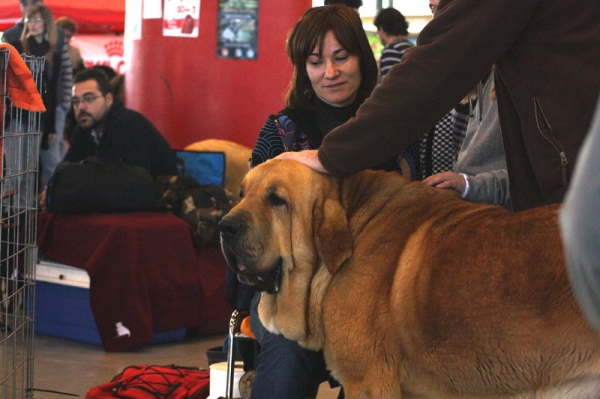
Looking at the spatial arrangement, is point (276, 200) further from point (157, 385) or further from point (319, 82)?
point (157, 385)

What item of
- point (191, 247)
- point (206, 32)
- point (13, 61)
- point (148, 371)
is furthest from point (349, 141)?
point (206, 32)

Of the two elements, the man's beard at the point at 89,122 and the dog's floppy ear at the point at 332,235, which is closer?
the dog's floppy ear at the point at 332,235

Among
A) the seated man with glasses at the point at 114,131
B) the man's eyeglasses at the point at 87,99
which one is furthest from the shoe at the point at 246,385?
the man's eyeglasses at the point at 87,99

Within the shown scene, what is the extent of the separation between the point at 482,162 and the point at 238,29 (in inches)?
174

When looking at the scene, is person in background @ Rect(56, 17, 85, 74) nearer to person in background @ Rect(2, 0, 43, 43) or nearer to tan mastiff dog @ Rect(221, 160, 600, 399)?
person in background @ Rect(2, 0, 43, 43)

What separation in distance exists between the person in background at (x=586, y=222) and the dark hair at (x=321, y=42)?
2025mm

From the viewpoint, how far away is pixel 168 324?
5277 millimetres

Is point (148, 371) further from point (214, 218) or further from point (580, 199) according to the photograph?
point (580, 199)

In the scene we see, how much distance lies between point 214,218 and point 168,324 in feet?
2.59

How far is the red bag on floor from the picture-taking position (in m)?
3.33

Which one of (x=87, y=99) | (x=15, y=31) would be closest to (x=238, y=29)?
(x=87, y=99)

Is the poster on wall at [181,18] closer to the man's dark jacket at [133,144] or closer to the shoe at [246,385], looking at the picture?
the man's dark jacket at [133,144]

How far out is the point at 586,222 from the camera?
3.31ft

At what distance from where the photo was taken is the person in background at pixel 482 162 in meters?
2.63
